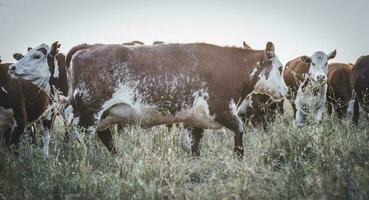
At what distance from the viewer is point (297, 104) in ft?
39.4

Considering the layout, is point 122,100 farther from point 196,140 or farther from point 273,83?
point 273,83

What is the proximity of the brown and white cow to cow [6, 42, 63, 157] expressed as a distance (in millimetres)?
1399

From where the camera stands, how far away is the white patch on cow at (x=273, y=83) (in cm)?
790

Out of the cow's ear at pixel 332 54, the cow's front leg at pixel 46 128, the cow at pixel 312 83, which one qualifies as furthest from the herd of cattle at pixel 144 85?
the cow's ear at pixel 332 54

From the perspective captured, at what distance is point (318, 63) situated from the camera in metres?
12.0

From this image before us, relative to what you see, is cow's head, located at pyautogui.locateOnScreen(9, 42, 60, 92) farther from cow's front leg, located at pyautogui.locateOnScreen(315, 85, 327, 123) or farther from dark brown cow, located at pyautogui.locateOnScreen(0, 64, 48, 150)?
cow's front leg, located at pyautogui.locateOnScreen(315, 85, 327, 123)

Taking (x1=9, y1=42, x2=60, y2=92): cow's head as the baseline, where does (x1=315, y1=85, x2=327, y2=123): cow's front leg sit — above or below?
below

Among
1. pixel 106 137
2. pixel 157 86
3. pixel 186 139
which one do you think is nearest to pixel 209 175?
pixel 157 86

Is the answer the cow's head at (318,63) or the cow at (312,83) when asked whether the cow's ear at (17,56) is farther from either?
the cow's head at (318,63)

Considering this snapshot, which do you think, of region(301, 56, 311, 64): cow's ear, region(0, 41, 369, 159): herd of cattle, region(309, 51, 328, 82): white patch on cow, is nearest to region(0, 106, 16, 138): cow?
region(0, 41, 369, 159): herd of cattle

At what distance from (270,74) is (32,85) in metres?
4.41

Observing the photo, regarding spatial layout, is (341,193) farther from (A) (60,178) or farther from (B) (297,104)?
(B) (297,104)

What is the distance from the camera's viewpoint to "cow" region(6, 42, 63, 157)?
7.96m

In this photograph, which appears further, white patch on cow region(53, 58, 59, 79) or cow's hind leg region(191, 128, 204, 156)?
white patch on cow region(53, 58, 59, 79)
